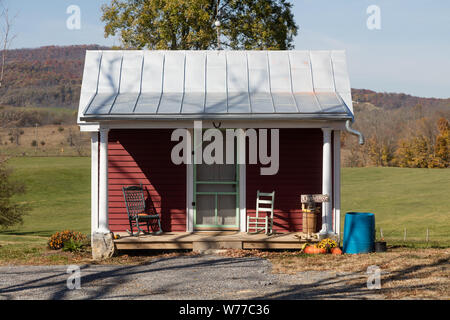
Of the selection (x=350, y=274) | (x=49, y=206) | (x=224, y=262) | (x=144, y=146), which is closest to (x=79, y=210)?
(x=49, y=206)

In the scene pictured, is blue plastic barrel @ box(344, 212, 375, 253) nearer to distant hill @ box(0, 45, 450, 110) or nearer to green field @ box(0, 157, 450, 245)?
green field @ box(0, 157, 450, 245)

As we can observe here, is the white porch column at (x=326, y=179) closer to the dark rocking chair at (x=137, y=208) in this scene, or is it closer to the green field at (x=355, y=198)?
the dark rocking chair at (x=137, y=208)

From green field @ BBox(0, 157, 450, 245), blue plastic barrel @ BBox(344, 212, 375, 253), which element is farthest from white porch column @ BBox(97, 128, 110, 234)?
green field @ BBox(0, 157, 450, 245)

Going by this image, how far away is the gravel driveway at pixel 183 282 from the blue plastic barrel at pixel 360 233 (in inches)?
69.6

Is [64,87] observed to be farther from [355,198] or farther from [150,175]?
[150,175]

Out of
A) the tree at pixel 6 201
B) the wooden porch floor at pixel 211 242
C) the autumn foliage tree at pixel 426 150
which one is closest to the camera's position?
the wooden porch floor at pixel 211 242

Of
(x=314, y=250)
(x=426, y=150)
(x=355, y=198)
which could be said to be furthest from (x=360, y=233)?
(x=426, y=150)

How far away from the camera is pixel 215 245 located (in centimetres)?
1065

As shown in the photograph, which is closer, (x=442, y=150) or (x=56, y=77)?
(x=442, y=150)

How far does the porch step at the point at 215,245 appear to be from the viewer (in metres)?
10.6

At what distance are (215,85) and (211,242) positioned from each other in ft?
11.3

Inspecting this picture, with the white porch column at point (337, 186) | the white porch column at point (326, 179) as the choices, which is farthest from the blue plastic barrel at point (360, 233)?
the white porch column at point (337, 186)

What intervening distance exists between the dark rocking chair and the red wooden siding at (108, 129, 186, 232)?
19 cm
